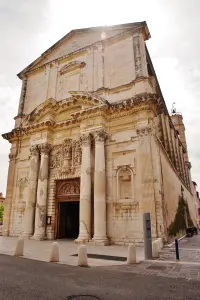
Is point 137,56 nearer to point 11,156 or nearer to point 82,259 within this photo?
point 11,156

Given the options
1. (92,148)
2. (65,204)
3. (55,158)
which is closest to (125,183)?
(92,148)

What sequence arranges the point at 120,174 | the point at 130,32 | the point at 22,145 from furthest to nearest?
the point at 22,145, the point at 130,32, the point at 120,174

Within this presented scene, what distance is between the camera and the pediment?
50.0 ft

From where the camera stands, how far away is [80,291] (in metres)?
4.16

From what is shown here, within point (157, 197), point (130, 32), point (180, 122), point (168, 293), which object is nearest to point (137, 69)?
point (130, 32)

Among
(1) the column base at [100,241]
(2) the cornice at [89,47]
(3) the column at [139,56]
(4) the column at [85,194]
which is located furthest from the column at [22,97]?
(1) the column base at [100,241]

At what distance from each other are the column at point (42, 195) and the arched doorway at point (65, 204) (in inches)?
38.2

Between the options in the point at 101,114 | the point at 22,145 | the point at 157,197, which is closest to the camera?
the point at 157,197

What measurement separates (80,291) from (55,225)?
1103 centimetres

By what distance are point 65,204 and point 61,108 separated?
7.49 m

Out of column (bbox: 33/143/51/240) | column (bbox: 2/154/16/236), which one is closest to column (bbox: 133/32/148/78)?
column (bbox: 33/143/51/240)

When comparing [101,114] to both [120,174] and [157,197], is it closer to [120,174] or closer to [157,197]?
[120,174]

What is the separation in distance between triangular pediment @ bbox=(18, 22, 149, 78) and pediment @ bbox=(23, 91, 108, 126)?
218 inches

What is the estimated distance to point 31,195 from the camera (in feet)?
49.7
